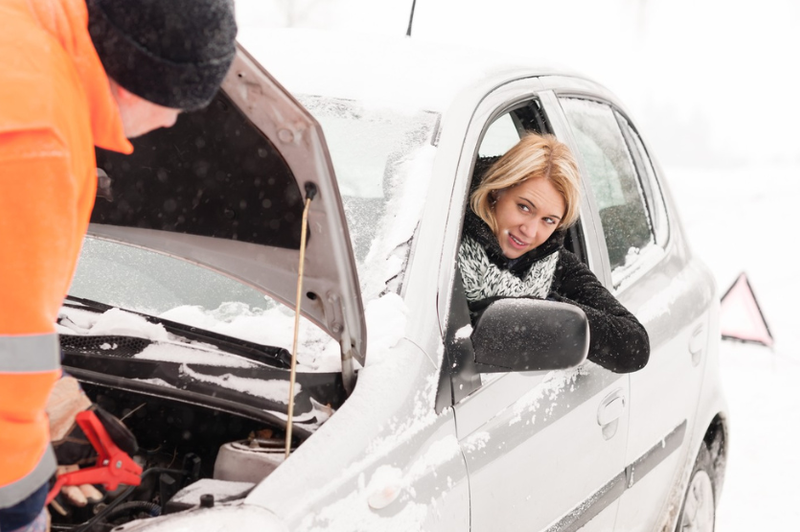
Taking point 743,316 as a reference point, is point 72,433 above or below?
above

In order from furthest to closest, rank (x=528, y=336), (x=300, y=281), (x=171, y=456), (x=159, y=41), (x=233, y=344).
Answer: (x=171, y=456)
(x=233, y=344)
(x=528, y=336)
(x=300, y=281)
(x=159, y=41)

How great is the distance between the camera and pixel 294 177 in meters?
1.57

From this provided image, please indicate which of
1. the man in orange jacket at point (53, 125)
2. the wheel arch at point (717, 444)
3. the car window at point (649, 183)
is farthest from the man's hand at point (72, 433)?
the wheel arch at point (717, 444)

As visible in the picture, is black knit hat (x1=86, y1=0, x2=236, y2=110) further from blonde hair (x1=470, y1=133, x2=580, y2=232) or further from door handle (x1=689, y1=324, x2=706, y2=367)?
door handle (x1=689, y1=324, x2=706, y2=367)

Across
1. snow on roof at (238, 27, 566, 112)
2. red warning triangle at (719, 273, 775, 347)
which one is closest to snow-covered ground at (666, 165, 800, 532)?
red warning triangle at (719, 273, 775, 347)

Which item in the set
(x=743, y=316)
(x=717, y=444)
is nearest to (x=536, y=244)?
(x=717, y=444)

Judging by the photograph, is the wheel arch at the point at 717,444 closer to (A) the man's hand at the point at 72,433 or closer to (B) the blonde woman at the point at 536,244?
(B) the blonde woman at the point at 536,244

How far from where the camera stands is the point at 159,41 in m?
1.07

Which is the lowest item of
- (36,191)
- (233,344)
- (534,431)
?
(534,431)

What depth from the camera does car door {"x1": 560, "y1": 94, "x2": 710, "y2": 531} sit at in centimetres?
265

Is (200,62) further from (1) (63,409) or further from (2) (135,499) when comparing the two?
(2) (135,499)

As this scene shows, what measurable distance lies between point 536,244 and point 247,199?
3.46 feet

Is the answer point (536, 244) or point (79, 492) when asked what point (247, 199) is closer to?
point (79, 492)

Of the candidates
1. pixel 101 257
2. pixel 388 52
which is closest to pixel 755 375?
pixel 388 52
